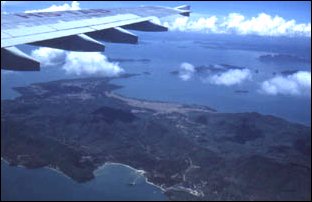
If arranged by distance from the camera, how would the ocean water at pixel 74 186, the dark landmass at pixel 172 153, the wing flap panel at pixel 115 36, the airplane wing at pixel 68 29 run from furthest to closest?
the dark landmass at pixel 172 153, the ocean water at pixel 74 186, the wing flap panel at pixel 115 36, the airplane wing at pixel 68 29

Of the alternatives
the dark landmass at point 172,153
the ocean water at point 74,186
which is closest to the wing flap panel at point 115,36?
the ocean water at point 74,186

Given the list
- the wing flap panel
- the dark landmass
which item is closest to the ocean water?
the dark landmass

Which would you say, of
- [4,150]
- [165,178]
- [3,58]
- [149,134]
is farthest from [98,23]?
[149,134]

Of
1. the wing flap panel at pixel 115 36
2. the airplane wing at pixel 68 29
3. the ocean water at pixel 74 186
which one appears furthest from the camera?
the ocean water at pixel 74 186

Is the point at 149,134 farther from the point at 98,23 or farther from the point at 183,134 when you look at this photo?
the point at 98,23

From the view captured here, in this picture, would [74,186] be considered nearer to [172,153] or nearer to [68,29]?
[172,153]

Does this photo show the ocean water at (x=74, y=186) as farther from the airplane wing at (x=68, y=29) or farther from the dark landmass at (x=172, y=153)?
the airplane wing at (x=68, y=29)
